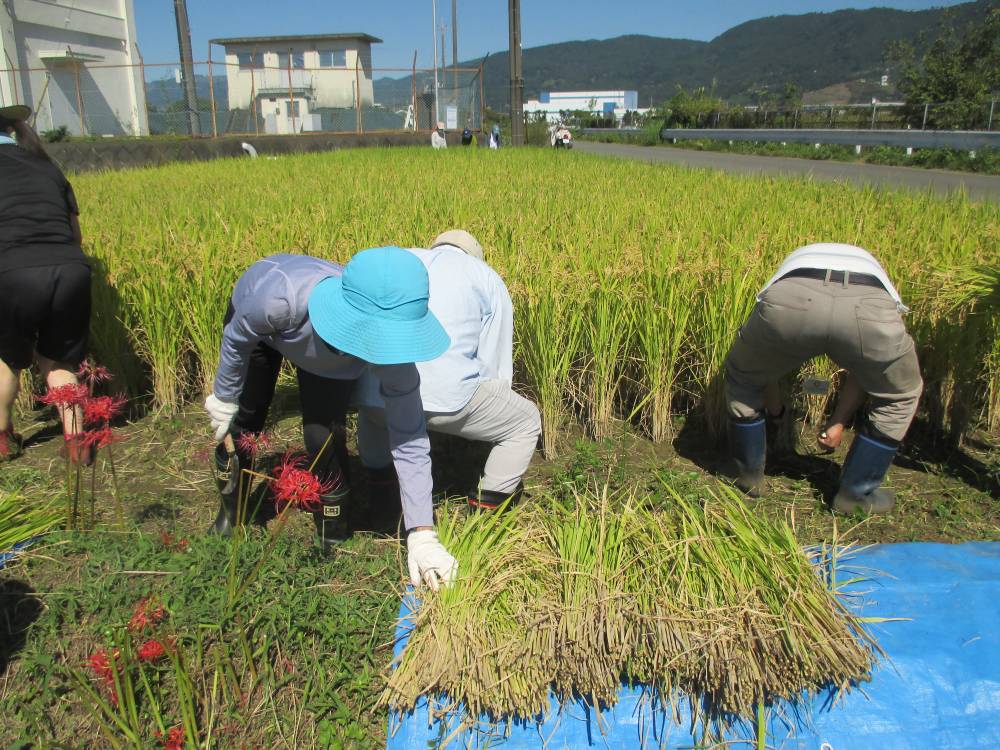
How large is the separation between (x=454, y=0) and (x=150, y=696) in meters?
43.4

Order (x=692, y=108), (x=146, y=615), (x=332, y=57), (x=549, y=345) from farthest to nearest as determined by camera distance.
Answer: (x=332, y=57) < (x=692, y=108) < (x=549, y=345) < (x=146, y=615)

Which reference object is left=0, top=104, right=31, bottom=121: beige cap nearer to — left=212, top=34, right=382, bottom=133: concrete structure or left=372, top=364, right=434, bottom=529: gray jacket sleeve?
left=372, top=364, right=434, bottom=529: gray jacket sleeve

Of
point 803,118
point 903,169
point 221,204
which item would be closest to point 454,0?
point 803,118

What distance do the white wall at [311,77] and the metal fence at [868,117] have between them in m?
19.1

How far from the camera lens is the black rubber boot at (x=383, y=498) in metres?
2.50

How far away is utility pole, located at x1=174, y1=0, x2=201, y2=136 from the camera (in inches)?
703

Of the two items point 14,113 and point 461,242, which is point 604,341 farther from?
point 14,113

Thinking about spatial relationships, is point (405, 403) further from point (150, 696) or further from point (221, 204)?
point (221, 204)

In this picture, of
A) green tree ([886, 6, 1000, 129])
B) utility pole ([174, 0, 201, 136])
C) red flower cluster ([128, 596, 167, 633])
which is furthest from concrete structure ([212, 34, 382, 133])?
Answer: red flower cluster ([128, 596, 167, 633])

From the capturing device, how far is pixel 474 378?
2.12 meters

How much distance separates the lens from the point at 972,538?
2410mm

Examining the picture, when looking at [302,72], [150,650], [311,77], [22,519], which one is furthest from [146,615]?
[302,72]

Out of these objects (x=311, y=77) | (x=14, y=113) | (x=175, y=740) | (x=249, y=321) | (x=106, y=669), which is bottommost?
(x=175, y=740)

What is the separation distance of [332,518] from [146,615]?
0.66m
